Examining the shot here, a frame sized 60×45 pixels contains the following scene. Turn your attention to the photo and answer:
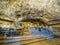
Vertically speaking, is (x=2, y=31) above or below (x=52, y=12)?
below

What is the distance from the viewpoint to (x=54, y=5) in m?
2.08

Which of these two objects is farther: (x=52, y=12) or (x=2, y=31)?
(x=52, y=12)

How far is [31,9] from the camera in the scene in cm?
198

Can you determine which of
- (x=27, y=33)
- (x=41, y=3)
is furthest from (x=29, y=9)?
(x=27, y=33)

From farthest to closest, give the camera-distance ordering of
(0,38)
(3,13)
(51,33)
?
(51,33) → (3,13) → (0,38)

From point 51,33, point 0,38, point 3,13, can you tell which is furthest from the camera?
point 51,33

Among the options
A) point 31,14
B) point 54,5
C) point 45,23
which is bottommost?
point 45,23

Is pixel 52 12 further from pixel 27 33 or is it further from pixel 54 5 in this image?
pixel 27 33

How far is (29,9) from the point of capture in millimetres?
1970

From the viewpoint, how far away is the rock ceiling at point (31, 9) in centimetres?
189

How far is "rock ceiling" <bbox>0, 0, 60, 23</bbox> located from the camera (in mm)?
1889

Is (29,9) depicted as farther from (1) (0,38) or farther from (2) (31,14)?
(1) (0,38)

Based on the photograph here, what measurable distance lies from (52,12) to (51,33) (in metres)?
0.34

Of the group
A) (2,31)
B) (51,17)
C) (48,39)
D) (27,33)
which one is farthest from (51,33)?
(2,31)
